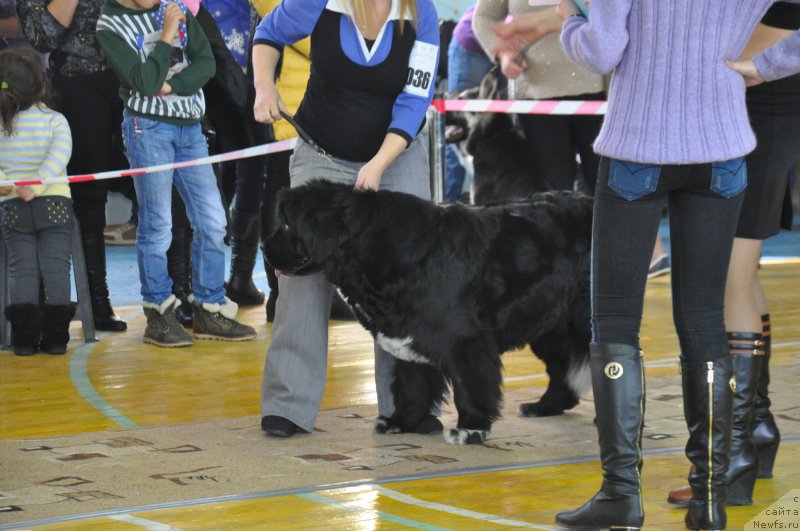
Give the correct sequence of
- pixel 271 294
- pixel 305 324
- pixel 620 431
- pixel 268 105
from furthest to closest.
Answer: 1. pixel 271 294
2. pixel 305 324
3. pixel 268 105
4. pixel 620 431

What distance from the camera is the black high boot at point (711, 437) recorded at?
9.23ft

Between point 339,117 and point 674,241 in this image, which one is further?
point 339,117

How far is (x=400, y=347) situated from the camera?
150 inches

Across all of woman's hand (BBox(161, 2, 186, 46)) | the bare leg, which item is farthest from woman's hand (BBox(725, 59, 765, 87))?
woman's hand (BBox(161, 2, 186, 46))

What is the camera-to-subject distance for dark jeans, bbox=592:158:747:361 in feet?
8.89

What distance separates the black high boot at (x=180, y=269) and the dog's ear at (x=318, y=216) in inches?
109

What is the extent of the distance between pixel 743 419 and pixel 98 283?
13.1 ft

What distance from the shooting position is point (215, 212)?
589cm

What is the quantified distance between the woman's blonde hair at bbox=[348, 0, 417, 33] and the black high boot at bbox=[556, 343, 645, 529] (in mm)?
1455

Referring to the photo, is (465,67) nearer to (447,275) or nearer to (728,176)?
(447,275)

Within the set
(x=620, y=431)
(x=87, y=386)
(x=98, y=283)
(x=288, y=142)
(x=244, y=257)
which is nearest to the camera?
(x=620, y=431)

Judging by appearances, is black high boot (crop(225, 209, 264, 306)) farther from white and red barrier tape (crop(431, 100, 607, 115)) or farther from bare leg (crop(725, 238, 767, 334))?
bare leg (crop(725, 238, 767, 334))

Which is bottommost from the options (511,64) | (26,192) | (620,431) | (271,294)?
(271,294)

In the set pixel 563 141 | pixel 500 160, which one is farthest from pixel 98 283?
pixel 563 141
